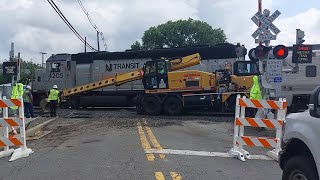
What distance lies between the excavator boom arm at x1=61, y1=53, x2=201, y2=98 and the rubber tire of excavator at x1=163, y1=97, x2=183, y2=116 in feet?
7.04

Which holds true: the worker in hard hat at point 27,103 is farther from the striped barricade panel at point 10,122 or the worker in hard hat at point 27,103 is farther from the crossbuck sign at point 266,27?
the crossbuck sign at point 266,27

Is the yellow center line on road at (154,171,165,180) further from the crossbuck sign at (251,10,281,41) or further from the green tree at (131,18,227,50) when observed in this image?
the green tree at (131,18,227,50)

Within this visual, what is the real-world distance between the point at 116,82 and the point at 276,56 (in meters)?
15.4

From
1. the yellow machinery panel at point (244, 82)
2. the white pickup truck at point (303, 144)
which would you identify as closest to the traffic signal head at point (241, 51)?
the yellow machinery panel at point (244, 82)

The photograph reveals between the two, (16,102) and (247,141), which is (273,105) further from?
(16,102)

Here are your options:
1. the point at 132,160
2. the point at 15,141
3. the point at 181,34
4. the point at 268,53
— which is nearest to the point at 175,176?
the point at 132,160

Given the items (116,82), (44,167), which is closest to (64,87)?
(116,82)

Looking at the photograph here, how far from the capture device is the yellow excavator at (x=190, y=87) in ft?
75.4

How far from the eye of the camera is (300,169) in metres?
5.49

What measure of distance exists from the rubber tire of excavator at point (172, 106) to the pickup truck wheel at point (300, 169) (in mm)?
17673

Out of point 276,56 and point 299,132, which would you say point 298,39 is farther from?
point 299,132

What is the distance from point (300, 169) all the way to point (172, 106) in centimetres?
1839

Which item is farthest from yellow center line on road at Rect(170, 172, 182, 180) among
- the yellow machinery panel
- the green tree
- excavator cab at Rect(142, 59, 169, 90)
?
the green tree

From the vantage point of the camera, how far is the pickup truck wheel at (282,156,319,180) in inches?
208
